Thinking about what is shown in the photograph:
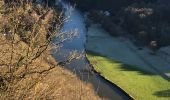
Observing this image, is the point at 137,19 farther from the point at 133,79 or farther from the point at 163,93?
the point at 163,93

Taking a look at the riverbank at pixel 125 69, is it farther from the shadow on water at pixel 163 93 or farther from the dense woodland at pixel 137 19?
the dense woodland at pixel 137 19

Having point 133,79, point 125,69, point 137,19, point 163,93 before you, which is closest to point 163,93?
point 163,93

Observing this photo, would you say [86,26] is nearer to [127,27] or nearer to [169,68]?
[127,27]

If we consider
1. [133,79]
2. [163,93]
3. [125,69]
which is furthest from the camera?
[125,69]

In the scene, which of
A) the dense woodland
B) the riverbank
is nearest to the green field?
the riverbank

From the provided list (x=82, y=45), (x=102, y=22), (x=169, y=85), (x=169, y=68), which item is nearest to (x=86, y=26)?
(x=102, y=22)

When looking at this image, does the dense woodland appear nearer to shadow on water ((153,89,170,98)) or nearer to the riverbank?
the riverbank

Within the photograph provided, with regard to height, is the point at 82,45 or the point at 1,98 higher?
the point at 1,98
